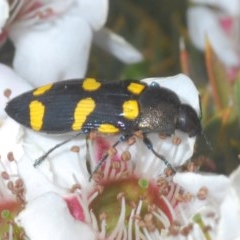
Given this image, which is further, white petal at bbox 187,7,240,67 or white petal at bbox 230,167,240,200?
white petal at bbox 187,7,240,67

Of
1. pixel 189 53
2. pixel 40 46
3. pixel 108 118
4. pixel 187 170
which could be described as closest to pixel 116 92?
pixel 108 118

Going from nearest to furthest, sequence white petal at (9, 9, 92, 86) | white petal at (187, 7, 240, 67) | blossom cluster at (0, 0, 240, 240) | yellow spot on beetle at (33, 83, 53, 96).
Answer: blossom cluster at (0, 0, 240, 240) → yellow spot on beetle at (33, 83, 53, 96) → white petal at (9, 9, 92, 86) → white petal at (187, 7, 240, 67)

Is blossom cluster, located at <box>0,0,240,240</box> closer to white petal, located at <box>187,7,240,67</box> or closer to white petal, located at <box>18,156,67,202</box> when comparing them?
white petal, located at <box>18,156,67,202</box>

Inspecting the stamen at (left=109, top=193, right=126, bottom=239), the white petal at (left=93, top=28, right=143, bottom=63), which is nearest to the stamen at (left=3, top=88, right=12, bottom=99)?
the stamen at (left=109, top=193, right=126, bottom=239)

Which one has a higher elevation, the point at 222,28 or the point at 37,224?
the point at 37,224

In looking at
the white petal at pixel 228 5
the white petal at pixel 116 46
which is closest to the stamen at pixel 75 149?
the white petal at pixel 116 46

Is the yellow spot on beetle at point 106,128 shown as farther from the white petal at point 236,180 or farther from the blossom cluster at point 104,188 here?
the white petal at point 236,180

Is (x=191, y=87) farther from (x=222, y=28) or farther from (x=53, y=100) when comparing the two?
(x=222, y=28)

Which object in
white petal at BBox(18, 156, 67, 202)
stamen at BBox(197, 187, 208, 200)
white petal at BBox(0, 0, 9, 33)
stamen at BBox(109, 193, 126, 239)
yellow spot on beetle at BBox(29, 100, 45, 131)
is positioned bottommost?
stamen at BBox(109, 193, 126, 239)
